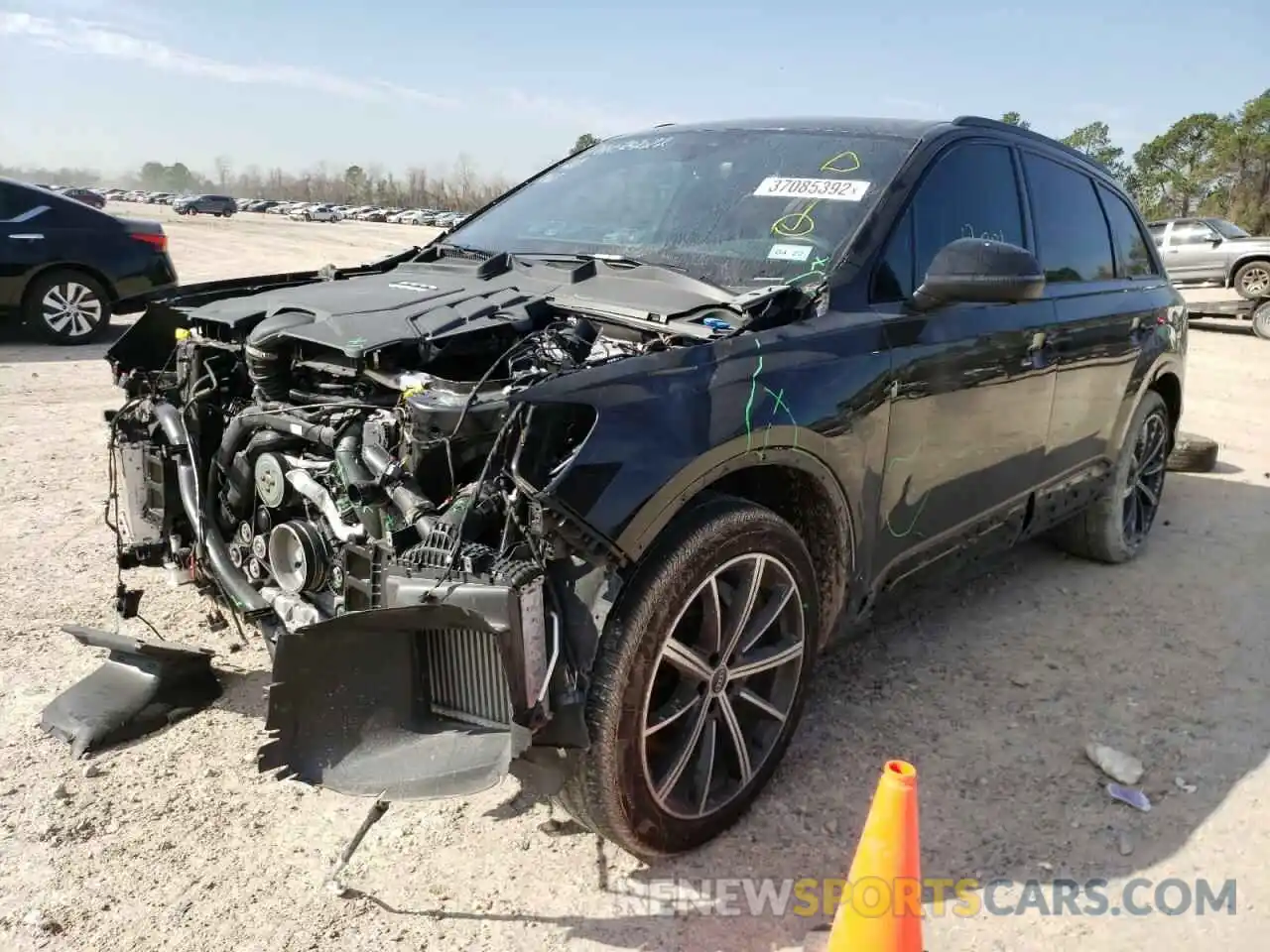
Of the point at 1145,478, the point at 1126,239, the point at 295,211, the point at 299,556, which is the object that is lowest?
the point at 1145,478

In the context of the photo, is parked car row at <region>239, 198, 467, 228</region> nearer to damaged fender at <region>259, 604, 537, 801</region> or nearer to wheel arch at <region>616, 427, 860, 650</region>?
wheel arch at <region>616, 427, 860, 650</region>

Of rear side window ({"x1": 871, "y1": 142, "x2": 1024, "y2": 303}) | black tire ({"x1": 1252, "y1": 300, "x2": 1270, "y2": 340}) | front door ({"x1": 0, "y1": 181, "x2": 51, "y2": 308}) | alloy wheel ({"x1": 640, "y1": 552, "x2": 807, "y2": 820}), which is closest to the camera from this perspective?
alloy wheel ({"x1": 640, "y1": 552, "x2": 807, "y2": 820})

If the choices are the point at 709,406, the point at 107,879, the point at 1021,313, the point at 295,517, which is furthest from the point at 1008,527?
the point at 107,879

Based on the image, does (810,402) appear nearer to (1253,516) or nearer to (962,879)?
(962,879)

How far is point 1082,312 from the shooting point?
4098 millimetres

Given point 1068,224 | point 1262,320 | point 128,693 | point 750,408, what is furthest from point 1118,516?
point 1262,320

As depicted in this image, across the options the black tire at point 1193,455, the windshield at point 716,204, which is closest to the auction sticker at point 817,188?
the windshield at point 716,204

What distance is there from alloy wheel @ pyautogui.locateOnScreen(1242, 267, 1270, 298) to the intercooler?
19259 mm

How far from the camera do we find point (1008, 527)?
3.91m

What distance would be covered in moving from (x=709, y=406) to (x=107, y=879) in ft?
6.32

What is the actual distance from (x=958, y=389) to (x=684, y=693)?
57.8 inches

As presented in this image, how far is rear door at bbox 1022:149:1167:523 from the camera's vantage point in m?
4.00

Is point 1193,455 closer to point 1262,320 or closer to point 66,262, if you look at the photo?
point 66,262

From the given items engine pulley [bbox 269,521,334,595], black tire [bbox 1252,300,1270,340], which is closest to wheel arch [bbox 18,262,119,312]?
engine pulley [bbox 269,521,334,595]
